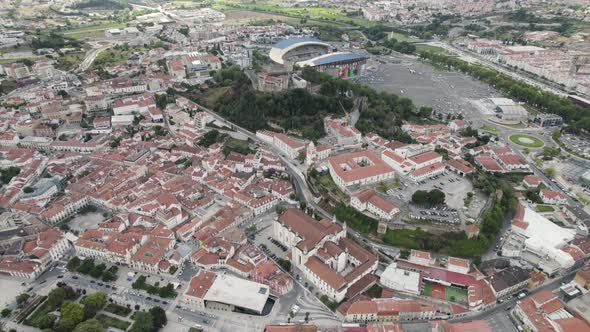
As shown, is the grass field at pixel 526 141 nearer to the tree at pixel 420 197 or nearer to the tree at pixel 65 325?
the tree at pixel 420 197

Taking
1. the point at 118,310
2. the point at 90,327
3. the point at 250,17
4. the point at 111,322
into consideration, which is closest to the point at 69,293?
the point at 118,310

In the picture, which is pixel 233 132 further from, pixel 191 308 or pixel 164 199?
pixel 191 308

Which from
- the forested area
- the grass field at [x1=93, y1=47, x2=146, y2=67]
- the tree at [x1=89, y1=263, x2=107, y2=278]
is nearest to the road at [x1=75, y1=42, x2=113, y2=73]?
the grass field at [x1=93, y1=47, x2=146, y2=67]

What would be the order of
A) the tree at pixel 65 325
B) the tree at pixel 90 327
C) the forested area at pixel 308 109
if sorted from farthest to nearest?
the forested area at pixel 308 109 → the tree at pixel 65 325 → the tree at pixel 90 327

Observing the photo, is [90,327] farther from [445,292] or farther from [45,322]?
[445,292]

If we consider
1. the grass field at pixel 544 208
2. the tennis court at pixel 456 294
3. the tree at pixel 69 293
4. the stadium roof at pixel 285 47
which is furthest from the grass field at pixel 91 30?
the grass field at pixel 544 208

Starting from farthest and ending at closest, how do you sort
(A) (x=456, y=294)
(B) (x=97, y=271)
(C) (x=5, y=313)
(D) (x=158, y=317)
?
(B) (x=97, y=271) → (A) (x=456, y=294) → (C) (x=5, y=313) → (D) (x=158, y=317)
